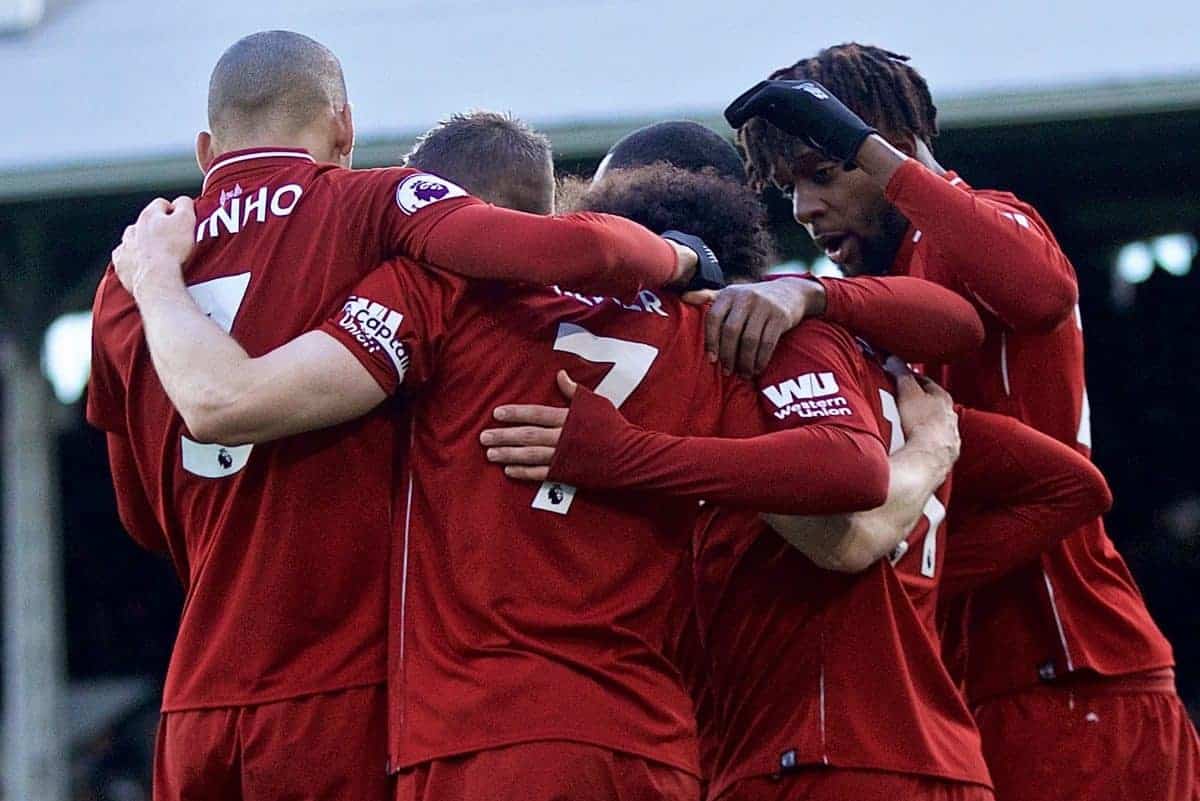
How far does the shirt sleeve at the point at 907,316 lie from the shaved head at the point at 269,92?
3.20 feet

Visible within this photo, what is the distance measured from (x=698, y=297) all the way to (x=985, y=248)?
70cm

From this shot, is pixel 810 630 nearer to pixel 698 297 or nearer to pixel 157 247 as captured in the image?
pixel 698 297

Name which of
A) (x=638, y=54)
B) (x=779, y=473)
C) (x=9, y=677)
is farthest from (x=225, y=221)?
(x=9, y=677)

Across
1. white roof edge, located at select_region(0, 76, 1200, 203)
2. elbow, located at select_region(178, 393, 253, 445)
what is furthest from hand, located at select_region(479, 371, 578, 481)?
white roof edge, located at select_region(0, 76, 1200, 203)

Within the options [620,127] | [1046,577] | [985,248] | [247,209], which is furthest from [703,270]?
[620,127]

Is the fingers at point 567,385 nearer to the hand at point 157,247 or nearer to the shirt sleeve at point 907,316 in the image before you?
the shirt sleeve at point 907,316

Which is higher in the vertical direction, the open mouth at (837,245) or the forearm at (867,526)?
the open mouth at (837,245)

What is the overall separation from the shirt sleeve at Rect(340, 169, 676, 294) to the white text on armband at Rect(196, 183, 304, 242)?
0.43 feet

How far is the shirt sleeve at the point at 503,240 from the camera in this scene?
2930mm

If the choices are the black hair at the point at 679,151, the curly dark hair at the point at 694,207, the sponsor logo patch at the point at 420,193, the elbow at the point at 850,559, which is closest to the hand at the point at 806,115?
the black hair at the point at 679,151

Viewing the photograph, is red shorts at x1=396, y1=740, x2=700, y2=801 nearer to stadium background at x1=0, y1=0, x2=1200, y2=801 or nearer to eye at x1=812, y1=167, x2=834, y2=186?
eye at x1=812, y1=167, x2=834, y2=186

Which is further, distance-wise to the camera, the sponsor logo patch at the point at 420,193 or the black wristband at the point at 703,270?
the black wristband at the point at 703,270

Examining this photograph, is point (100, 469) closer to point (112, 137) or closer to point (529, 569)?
point (112, 137)

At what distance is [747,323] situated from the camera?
3.09m
